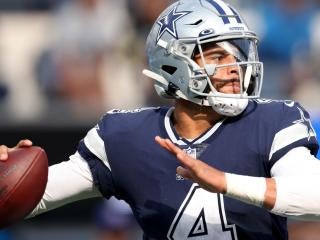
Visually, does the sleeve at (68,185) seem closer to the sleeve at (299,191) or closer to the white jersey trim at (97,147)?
the white jersey trim at (97,147)

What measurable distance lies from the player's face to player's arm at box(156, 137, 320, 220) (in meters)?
0.38

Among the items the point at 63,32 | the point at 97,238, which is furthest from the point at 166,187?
the point at 63,32

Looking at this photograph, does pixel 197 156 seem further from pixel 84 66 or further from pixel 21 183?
pixel 84 66

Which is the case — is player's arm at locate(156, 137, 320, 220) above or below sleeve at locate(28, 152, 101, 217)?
above

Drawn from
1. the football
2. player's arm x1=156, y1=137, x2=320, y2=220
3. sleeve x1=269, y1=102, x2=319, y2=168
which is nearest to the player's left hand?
player's arm x1=156, y1=137, x2=320, y2=220

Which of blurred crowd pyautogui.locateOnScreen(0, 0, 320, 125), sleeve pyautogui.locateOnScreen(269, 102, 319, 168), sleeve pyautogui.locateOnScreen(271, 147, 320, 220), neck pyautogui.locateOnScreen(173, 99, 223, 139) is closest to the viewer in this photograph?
sleeve pyautogui.locateOnScreen(271, 147, 320, 220)

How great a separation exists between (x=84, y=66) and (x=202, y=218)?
14.1 feet

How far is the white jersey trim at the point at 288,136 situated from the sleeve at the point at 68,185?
2.41ft

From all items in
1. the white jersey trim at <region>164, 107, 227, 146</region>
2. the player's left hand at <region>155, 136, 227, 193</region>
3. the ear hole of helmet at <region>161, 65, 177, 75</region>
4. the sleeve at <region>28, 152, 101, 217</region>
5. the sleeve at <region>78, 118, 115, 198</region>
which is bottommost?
Answer: the sleeve at <region>28, 152, 101, 217</region>

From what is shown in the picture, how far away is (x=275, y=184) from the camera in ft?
11.3

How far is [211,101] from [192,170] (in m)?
0.55

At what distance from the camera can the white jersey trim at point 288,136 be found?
3.65 m

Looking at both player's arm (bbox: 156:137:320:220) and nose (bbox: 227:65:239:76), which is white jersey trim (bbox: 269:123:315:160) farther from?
nose (bbox: 227:65:239:76)

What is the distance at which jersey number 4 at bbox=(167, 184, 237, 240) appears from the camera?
3.74 metres
